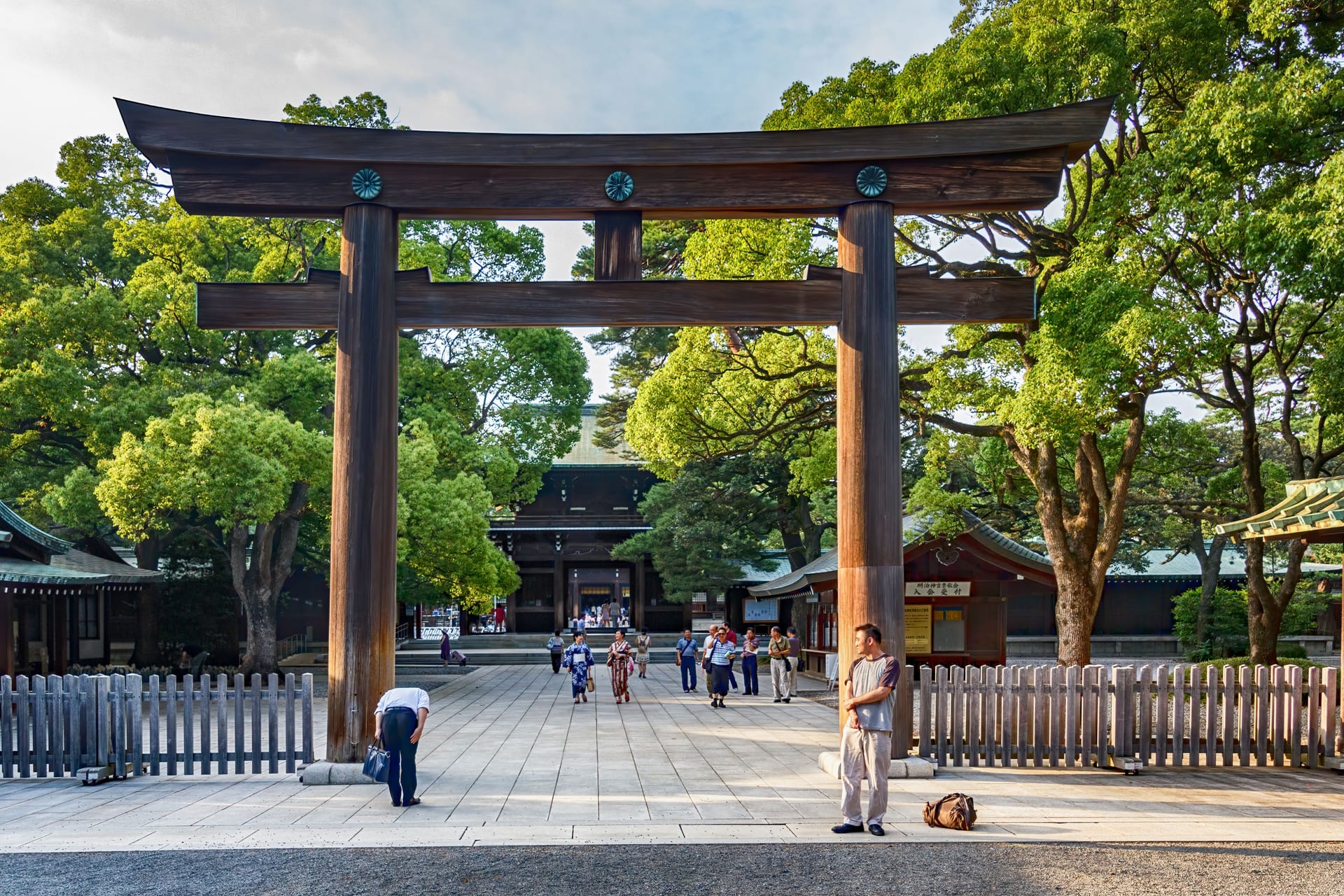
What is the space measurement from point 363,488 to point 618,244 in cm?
379

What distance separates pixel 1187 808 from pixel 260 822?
8106 mm

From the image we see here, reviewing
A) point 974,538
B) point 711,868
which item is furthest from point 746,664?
point 711,868

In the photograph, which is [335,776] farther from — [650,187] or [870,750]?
[650,187]

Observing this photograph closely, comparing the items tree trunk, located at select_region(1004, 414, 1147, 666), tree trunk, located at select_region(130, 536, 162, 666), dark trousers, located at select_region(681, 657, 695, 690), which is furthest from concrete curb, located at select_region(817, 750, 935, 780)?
tree trunk, located at select_region(130, 536, 162, 666)

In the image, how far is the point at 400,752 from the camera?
9453 mm

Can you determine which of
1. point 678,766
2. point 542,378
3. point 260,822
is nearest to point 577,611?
point 542,378

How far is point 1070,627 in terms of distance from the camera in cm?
1842

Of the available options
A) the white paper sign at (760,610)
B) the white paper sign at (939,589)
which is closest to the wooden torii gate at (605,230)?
the white paper sign at (939,589)

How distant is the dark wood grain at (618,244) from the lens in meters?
11.5

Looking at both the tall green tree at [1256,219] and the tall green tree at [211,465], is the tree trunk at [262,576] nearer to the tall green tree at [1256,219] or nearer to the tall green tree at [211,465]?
Answer: the tall green tree at [211,465]

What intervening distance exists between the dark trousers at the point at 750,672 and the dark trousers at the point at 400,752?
13975mm

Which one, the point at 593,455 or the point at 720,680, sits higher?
the point at 593,455

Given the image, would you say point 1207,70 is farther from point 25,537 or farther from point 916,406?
point 25,537

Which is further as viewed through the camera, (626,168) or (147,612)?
(147,612)
